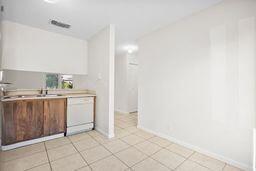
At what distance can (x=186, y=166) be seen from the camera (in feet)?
5.36

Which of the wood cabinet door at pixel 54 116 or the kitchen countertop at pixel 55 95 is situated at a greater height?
the kitchen countertop at pixel 55 95

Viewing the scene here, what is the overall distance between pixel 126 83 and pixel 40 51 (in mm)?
2817

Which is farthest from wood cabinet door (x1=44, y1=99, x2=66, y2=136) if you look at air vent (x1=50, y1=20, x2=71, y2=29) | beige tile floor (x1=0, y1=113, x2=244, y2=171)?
air vent (x1=50, y1=20, x2=71, y2=29)

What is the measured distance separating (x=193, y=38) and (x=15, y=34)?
353 centimetres

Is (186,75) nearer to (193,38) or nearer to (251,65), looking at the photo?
(193,38)

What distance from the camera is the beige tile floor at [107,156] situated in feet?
5.24

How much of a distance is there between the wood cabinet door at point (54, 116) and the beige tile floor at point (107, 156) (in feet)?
0.73

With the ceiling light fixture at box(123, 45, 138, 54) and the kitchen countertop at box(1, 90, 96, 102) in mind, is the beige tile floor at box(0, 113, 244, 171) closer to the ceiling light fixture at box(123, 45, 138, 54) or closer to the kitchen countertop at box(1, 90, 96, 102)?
the kitchen countertop at box(1, 90, 96, 102)

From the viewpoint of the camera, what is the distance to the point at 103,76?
266 cm

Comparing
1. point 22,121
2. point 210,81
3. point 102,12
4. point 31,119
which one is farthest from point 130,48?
point 22,121

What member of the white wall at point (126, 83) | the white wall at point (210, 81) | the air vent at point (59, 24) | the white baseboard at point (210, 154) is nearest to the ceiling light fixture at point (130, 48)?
the white wall at point (126, 83)

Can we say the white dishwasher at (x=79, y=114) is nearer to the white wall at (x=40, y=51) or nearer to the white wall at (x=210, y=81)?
the white wall at (x=40, y=51)

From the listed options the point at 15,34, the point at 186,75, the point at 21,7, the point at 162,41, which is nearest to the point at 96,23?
the point at 21,7

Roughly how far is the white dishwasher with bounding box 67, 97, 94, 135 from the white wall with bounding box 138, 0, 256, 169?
152 cm
